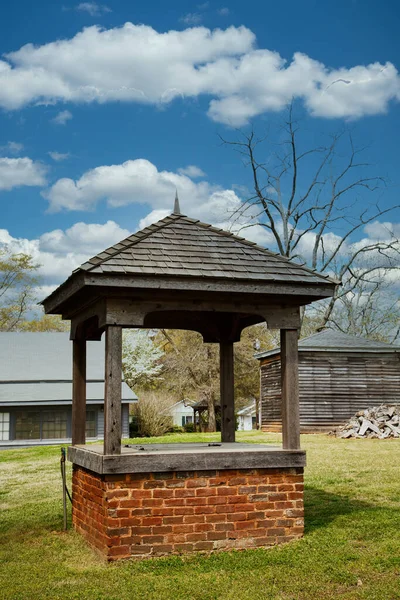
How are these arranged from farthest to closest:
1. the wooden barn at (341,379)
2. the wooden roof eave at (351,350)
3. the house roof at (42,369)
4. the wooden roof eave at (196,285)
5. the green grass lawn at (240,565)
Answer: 1. the house roof at (42,369)
2. the wooden barn at (341,379)
3. the wooden roof eave at (351,350)
4. the wooden roof eave at (196,285)
5. the green grass lawn at (240,565)

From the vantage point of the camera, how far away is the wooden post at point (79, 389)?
9.62m

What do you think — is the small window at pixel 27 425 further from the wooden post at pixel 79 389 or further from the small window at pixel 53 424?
the wooden post at pixel 79 389

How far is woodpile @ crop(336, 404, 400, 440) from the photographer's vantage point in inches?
896

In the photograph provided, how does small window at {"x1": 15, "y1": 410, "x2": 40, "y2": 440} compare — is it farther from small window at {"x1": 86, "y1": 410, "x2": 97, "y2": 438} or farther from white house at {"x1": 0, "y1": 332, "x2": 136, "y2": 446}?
small window at {"x1": 86, "y1": 410, "x2": 97, "y2": 438}

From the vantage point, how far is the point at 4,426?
102ft

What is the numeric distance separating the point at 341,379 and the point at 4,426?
1492 cm

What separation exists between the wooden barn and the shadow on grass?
48.1 ft

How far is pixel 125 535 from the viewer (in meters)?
7.34

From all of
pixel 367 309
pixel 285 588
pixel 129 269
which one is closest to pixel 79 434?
pixel 129 269

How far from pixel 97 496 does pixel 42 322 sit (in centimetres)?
4764

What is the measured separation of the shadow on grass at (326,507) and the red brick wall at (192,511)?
725 mm

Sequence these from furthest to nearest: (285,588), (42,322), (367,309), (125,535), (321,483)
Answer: (42,322), (367,309), (321,483), (125,535), (285,588)

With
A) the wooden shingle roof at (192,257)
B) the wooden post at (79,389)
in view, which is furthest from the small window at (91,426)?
the wooden shingle roof at (192,257)

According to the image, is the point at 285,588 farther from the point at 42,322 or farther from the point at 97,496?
the point at 42,322
